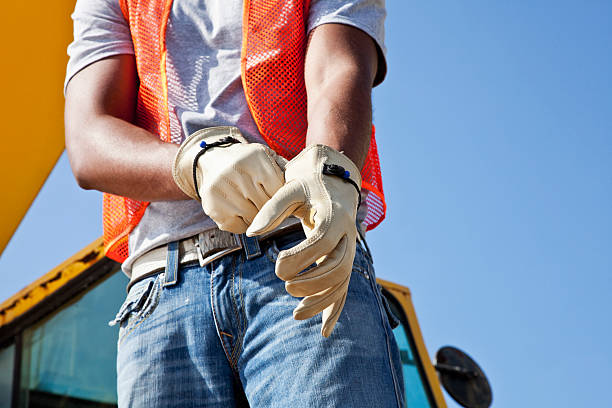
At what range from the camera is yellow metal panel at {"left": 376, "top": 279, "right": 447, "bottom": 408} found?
389 centimetres

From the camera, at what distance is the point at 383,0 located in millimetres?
1615

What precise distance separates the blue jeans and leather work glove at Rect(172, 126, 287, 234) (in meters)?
0.16

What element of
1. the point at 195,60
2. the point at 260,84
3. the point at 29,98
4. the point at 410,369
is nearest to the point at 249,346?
the point at 260,84

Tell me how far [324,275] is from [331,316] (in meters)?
0.10

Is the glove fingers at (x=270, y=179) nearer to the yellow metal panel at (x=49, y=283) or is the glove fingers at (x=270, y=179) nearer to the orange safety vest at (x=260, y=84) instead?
the orange safety vest at (x=260, y=84)

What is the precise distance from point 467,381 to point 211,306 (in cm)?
323

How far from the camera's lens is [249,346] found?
3.92 feet

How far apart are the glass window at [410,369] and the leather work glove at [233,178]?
9.24 feet

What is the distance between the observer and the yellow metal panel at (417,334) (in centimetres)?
389

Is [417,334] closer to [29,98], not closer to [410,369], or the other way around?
[410,369]

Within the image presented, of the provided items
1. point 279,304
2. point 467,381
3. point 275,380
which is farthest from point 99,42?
point 467,381

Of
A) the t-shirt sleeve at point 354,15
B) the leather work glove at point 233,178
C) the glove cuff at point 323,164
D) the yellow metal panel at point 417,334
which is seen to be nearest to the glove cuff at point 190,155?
the leather work glove at point 233,178

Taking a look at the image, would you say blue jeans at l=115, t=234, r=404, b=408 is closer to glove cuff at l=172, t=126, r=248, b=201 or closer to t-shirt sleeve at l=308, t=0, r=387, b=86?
glove cuff at l=172, t=126, r=248, b=201

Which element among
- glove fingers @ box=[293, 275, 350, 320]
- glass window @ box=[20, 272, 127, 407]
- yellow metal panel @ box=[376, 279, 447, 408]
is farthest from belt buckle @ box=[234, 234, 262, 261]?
yellow metal panel @ box=[376, 279, 447, 408]
